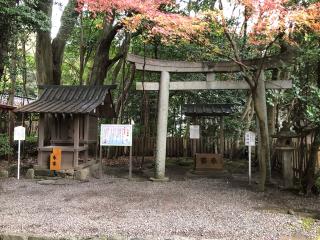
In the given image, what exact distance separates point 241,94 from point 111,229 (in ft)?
43.7

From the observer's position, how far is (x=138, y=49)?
53.0 feet

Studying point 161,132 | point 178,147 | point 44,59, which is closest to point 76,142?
point 161,132

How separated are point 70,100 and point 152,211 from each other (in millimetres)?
6063

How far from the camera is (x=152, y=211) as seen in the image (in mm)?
6227

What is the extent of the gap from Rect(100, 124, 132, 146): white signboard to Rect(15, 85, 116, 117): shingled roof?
775mm

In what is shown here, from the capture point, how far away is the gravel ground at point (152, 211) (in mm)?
4973

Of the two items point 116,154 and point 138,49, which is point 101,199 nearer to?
point 116,154

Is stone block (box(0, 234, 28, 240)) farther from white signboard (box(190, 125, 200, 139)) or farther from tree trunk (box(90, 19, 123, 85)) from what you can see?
tree trunk (box(90, 19, 123, 85))

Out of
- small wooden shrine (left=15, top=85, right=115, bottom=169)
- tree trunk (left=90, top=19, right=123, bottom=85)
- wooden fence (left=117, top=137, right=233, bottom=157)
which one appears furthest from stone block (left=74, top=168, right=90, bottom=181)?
wooden fence (left=117, top=137, right=233, bottom=157)

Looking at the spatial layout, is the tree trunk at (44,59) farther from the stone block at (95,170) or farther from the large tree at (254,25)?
the large tree at (254,25)

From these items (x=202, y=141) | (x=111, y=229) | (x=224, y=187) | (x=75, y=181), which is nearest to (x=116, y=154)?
(x=202, y=141)

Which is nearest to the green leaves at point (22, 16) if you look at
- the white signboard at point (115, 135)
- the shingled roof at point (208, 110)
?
the white signboard at point (115, 135)

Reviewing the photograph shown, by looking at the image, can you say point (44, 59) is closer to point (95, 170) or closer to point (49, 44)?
point (49, 44)

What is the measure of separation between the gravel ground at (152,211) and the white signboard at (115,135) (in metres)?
1.39
